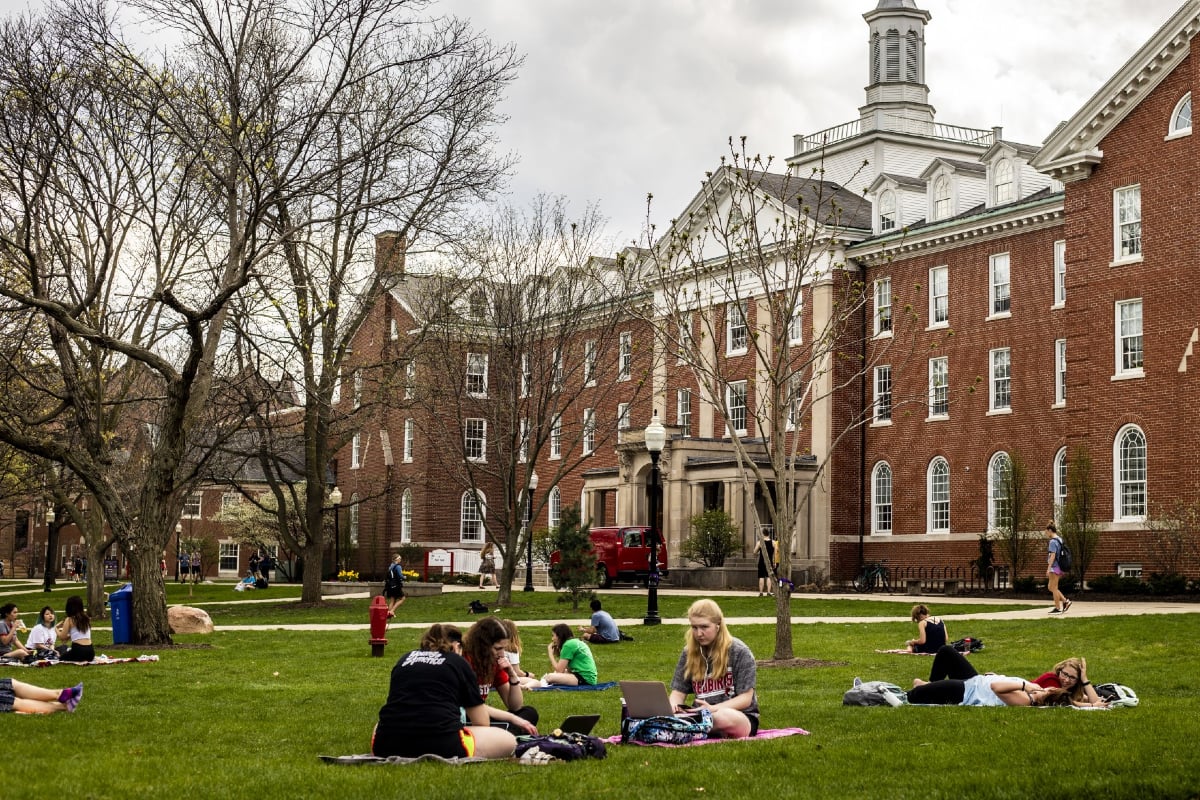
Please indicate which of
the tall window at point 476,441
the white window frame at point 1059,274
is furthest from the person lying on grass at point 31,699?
the tall window at point 476,441

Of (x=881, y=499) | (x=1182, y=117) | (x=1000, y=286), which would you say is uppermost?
(x=1182, y=117)

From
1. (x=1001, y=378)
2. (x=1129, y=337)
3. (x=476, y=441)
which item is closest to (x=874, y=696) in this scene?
(x=1129, y=337)

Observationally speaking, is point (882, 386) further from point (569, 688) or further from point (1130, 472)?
point (569, 688)

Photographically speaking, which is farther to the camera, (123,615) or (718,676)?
(123,615)

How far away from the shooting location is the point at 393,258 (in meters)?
35.3

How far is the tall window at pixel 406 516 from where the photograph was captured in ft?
226

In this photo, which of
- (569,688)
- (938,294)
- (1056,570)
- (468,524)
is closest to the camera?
(569,688)

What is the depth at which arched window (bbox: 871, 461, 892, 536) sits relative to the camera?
164 feet

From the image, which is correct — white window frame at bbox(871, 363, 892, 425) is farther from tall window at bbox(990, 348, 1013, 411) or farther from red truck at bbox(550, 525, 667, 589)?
red truck at bbox(550, 525, 667, 589)

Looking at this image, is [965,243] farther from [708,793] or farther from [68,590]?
[708,793]

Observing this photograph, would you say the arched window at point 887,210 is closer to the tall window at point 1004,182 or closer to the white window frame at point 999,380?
the tall window at point 1004,182

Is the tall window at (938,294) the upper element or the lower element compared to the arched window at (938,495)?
upper

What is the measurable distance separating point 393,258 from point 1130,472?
Answer: 20.0m

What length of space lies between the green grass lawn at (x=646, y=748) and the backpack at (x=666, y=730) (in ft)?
0.94
